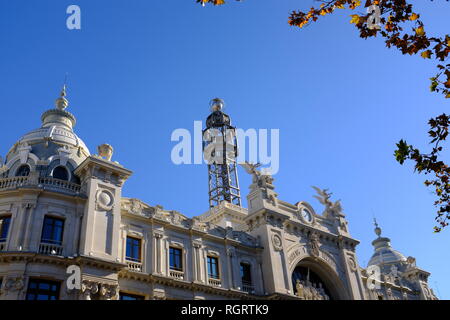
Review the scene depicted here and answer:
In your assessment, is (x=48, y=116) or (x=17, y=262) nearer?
(x=17, y=262)

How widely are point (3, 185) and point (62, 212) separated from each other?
4195 millimetres

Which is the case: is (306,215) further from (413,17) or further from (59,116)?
(413,17)

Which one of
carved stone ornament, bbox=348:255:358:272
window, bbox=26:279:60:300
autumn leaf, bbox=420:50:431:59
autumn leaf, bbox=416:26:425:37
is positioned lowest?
window, bbox=26:279:60:300

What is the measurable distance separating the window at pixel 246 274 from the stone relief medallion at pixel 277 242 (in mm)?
2773

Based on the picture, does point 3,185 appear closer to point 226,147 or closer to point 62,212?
point 62,212

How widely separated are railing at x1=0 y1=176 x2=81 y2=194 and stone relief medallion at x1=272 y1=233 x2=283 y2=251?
16.1 m

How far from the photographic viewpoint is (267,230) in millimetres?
35125

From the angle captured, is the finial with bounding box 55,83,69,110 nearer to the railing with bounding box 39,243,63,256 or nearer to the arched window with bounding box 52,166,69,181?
the arched window with bounding box 52,166,69,181

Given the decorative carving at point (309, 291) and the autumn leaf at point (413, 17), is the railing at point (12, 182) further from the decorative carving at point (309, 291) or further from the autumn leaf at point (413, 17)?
the autumn leaf at point (413, 17)

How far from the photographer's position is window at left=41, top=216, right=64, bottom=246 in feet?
80.5

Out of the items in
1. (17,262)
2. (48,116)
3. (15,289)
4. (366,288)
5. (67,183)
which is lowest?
(15,289)

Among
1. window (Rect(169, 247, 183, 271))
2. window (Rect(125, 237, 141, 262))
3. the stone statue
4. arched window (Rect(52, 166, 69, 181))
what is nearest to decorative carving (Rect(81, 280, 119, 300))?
window (Rect(125, 237, 141, 262))
